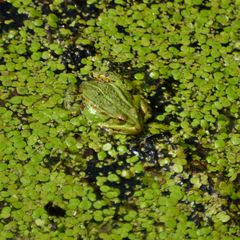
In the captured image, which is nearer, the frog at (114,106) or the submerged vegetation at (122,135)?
the submerged vegetation at (122,135)

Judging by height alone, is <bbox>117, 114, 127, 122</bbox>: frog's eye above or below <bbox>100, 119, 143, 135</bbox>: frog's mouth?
above

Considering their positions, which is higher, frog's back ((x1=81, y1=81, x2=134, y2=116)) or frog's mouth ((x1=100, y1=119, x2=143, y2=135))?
frog's back ((x1=81, y1=81, x2=134, y2=116))

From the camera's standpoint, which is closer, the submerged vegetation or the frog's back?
the submerged vegetation

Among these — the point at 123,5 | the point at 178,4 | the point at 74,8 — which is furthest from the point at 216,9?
the point at 74,8

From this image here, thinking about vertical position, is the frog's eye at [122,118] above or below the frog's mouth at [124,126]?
above

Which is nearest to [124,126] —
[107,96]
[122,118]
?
[122,118]

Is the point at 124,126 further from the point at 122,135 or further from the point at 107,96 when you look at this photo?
the point at 107,96

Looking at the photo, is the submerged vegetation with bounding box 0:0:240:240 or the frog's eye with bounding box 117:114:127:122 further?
the frog's eye with bounding box 117:114:127:122
